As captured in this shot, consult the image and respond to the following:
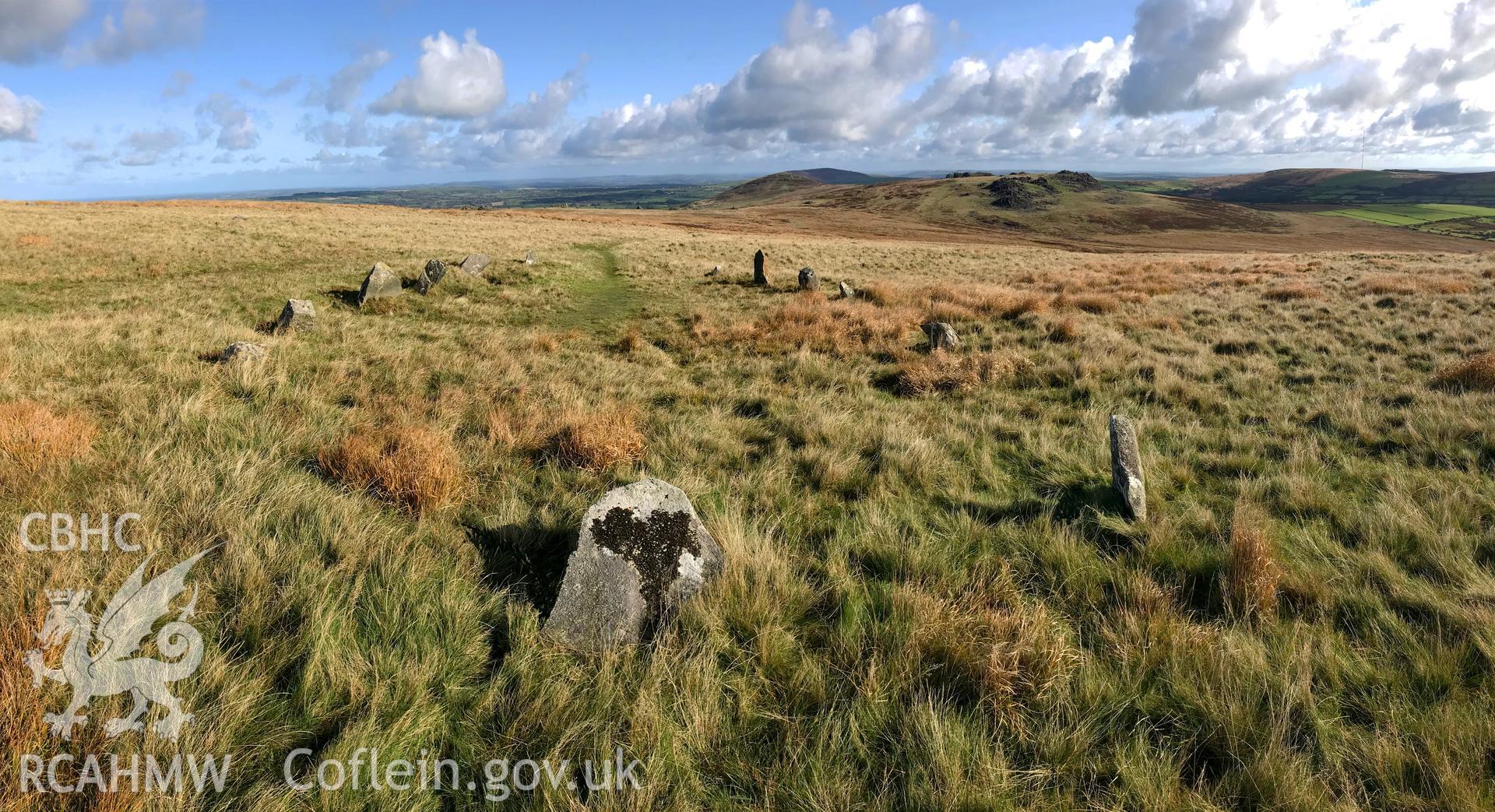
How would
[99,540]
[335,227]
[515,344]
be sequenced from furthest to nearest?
[335,227] < [515,344] < [99,540]

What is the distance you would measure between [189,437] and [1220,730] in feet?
27.1

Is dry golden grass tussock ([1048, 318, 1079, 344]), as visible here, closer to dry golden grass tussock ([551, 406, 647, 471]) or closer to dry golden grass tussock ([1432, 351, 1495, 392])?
dry golden grass tussock ([1432, 351, 1495, 392])

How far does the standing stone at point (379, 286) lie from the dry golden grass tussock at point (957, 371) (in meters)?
15.1

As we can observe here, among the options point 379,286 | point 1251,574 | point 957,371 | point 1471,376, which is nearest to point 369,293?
point 379,286

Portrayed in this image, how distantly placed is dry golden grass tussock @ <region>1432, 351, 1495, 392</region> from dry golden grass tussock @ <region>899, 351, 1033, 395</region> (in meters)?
5.39

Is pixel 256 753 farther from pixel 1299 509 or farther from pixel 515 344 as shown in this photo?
pixel 515 344

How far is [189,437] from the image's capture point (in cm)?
566

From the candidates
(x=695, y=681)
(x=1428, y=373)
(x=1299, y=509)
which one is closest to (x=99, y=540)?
(x=695, y=681)

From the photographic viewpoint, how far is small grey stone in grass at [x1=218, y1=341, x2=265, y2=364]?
8.73 metres

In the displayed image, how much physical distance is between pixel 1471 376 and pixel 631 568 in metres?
12.0

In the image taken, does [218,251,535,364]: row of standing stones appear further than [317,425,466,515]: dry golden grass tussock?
Yes

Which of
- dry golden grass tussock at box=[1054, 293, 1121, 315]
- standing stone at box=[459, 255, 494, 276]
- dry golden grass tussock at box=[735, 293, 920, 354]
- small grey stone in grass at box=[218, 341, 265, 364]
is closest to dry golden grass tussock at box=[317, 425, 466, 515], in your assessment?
small grey stone in grass at box=[218, 341, 265, 364]

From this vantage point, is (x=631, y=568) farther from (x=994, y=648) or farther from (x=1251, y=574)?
(x=1251, y=574)

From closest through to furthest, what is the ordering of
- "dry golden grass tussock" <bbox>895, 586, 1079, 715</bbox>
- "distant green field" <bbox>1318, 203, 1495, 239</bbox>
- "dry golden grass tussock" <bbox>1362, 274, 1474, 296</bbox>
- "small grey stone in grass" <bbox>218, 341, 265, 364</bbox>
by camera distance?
"dry golden grass tussock" <bbox>895, 586, 1079, 715</bbox>
"small grey stone in grass" <bbox>218, 341, 265, 364</bbox>
"dry golden grass tussock" <bbox>1362, 274, 1474, 296</bbox>
"distant green field" <bbox>1318, 203, 1495, 239</bbox>
